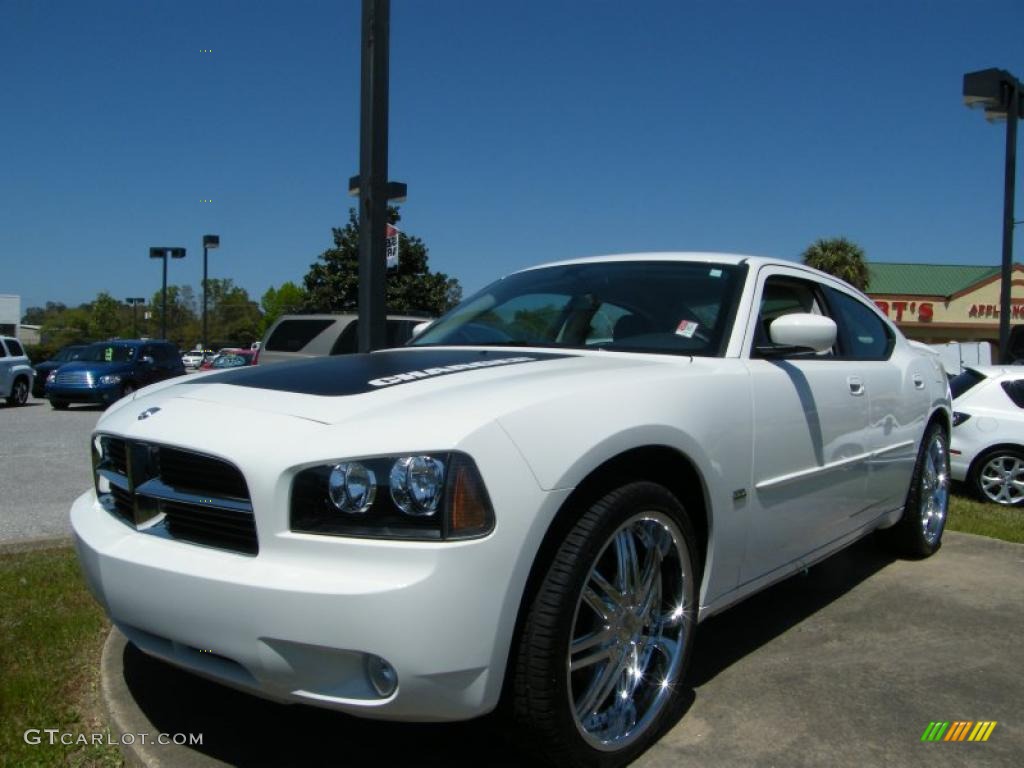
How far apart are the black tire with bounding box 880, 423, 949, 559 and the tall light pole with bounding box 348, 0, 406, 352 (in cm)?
341

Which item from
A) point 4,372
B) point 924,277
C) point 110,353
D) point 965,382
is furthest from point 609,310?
point 924,277

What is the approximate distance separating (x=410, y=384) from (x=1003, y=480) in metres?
6.91

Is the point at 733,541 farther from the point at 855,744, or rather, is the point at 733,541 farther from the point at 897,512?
the point at 897,512

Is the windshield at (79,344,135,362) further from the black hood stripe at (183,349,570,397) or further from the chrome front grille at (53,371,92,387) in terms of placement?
the black hood stripe at (183,349,570,397)

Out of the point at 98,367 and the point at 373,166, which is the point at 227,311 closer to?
the point at 98,367

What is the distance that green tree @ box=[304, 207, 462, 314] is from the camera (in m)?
31.9

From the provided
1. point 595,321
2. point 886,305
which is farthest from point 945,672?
point 886,305

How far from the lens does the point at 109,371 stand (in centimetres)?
1850

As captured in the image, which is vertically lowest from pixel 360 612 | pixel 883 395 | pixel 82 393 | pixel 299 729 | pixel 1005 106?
pixel 82 393

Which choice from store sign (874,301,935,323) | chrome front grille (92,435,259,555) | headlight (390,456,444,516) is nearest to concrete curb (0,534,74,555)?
chrome front grille (92,435,259,555)

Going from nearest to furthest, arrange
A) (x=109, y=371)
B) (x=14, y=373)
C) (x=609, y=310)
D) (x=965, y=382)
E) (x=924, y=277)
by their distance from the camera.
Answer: (x=609, y=310)
(x=965, y=382)
(x=109, y=371)
(x=14, y=373)
(x=924, y=277)

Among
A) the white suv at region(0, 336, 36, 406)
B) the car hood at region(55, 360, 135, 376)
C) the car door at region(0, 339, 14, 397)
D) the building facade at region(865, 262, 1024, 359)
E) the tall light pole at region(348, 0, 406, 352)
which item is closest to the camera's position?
the tall light pole at region(348, 0, 406, 352)

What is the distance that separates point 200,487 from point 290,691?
0.58 meters

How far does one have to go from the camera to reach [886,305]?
38.2m
